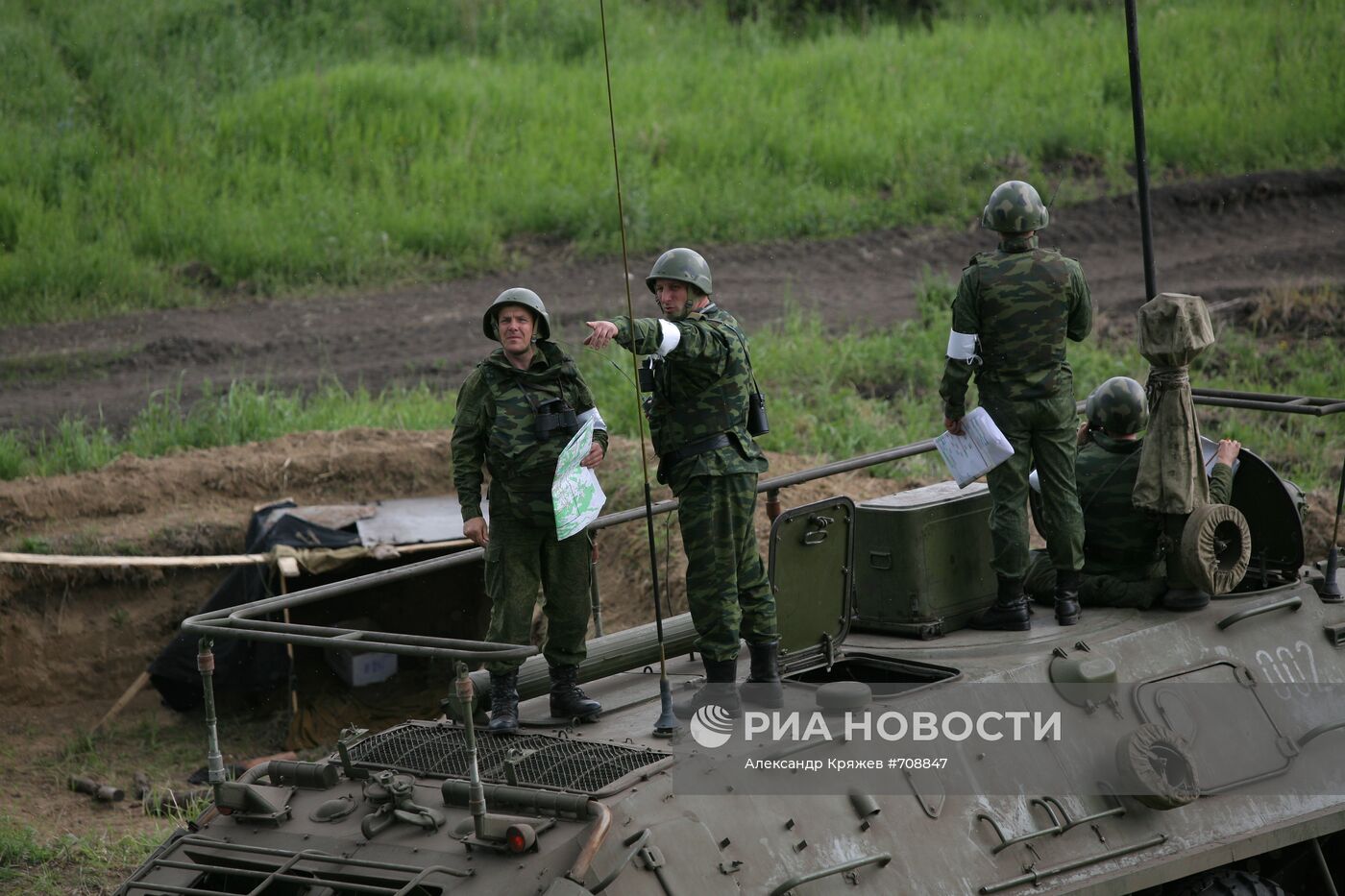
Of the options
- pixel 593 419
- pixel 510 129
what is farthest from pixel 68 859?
pixel 510 129

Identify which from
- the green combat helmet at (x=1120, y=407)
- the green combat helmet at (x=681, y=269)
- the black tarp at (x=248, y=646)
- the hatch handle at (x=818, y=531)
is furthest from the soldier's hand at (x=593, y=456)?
the black tarp at (x=248, y=646)

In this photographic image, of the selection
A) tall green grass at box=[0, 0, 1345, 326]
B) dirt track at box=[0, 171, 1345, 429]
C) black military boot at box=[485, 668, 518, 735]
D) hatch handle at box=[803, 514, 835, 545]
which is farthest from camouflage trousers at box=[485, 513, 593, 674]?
tall green grass at box=[0, 0, 1345, 326]

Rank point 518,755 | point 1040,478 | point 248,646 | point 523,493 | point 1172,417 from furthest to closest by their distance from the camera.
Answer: point 248,646 < point 1040,478 < point 1172,417 < point 523,493 < point 518,755

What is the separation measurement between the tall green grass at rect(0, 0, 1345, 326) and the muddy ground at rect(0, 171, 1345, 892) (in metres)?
0.49

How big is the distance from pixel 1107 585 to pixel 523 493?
2.49 metres

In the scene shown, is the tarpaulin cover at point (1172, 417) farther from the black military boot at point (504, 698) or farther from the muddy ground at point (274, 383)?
the muddy ground at point (274, 383)

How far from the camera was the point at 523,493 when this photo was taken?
6516mm

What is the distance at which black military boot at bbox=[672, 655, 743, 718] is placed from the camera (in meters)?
6.27

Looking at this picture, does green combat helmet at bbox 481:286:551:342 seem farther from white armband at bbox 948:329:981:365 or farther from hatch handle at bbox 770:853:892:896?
hatch handle at bbox 770:853:892:896

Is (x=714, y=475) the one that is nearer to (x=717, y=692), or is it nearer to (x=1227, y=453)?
(x=717, y=692)

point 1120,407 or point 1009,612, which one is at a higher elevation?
point 1120,407

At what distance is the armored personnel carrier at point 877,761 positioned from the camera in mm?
5566

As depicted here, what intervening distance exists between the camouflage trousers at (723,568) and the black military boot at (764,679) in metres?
0.03

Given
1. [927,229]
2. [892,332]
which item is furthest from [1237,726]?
[927,229]
